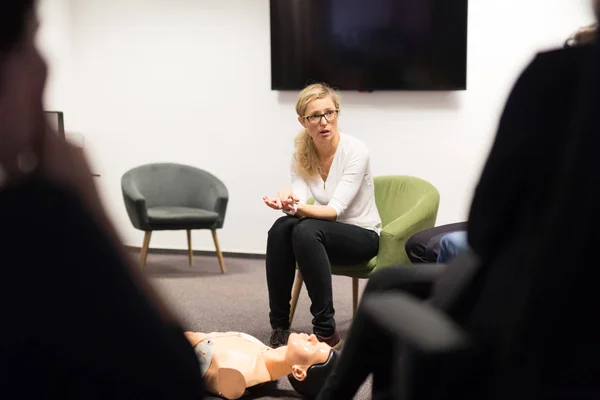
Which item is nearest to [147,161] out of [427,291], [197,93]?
[197,93]

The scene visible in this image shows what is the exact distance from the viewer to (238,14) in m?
5.23

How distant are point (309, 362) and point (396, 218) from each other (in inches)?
49.0

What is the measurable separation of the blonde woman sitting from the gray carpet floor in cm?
35

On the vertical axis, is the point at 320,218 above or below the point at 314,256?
above

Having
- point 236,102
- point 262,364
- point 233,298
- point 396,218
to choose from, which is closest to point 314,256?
point 262,364

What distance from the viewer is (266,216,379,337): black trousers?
289cm

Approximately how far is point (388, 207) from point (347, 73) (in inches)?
67.4

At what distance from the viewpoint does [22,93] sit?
596mm

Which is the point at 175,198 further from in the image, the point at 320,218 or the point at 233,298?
the point at 320,218

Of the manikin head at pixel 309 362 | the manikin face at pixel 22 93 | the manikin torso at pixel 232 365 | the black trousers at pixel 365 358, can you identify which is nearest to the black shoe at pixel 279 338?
the manikin torso at pixel 232 365

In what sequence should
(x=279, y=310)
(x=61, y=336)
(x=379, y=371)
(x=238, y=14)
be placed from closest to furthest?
1. (x=61, y=336)
2. (x=379, y=371)
3. (x=279, y=310)
4. (x=238, y=14)

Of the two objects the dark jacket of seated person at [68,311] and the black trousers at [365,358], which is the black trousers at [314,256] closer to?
the black trousers at [365,358]

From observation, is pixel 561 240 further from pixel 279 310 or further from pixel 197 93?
pixel 197 93

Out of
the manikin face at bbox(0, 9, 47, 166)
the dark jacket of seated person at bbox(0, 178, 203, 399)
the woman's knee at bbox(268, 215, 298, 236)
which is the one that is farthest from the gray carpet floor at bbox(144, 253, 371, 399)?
the manikin face at bbox(0, 9, 47, 166)
